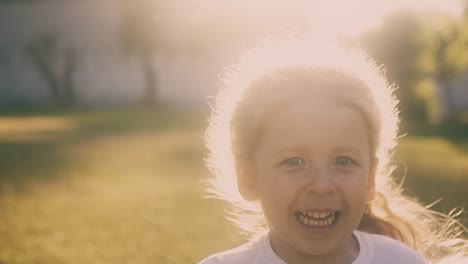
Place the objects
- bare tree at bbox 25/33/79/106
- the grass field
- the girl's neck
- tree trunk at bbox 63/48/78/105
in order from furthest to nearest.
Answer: bare tree at bbox 25/33/79/106 → tree trunk at bbox 63/48/78/105 → the grass field → the girl's neck

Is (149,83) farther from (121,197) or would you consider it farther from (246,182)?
(246,182)

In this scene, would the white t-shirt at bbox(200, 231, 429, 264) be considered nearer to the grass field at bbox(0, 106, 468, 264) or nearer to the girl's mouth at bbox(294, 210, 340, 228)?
the girl's mouth at bbox(294, 210, 340, 228)

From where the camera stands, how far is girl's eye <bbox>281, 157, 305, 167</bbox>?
8.14 ft

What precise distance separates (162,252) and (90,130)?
14462mm

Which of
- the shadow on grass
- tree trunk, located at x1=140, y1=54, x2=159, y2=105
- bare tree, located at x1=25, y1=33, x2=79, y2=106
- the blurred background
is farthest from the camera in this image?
bare tree, located at x1=25, y1=33, x2=79, y2=106

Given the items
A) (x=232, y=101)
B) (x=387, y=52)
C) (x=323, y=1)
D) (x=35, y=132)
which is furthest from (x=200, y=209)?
(x=387, y=52)

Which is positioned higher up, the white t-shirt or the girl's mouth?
the girl's mouth

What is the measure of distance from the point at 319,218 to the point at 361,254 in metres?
0.35

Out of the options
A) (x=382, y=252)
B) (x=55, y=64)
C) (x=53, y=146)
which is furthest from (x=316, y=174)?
(x=55, y=64)

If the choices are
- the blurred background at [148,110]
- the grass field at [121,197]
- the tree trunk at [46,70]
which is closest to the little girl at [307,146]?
the blurred background at [148,110]

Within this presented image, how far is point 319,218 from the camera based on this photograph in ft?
8.01

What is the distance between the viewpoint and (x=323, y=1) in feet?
35.4

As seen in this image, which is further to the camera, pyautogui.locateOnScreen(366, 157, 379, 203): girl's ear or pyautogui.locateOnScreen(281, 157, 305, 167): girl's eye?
pyautogui.locateOnScreen(366, 157, 379, 203): girl's ear

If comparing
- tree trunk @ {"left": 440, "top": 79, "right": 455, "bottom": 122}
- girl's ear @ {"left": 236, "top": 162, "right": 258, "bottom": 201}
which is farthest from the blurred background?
girl's ear @ {"left": 236, "top": 162, "right": 258, "bottom": 201}
